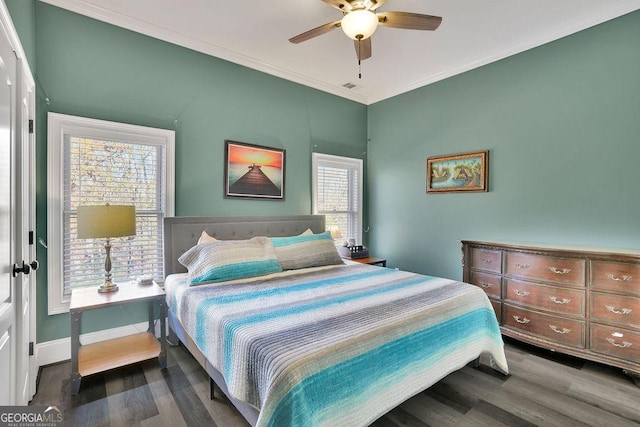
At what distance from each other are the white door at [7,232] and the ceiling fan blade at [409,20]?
7.20 feet

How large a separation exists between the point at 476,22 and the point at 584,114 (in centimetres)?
136

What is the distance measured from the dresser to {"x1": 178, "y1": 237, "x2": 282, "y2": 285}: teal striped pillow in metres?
2.22

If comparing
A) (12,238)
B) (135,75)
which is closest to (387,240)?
(135,75)

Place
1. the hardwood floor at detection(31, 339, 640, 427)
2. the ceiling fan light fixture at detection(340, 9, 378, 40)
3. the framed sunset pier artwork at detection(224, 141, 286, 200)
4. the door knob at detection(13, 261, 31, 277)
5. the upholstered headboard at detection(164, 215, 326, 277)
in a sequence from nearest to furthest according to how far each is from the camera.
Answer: the door knob at detection(13, 261, 31, 277)
the hardwood floor at detection(31, 339, 640, 427)
the ceiling fan light fixture at detection(340, 9, 378, 40)
the upholstered headboard at detection(164, 215, 326, 277)
the framed sunset pier artwork at detection(224, 141, 286, 200)

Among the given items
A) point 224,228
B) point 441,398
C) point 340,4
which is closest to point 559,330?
point 441,398

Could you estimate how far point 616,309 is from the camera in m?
2.47

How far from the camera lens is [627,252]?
8.04 feet

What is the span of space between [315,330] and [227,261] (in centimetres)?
140

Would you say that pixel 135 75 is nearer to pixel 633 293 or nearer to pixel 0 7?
pixel 0 7

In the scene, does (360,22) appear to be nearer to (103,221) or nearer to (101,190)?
(103,221)

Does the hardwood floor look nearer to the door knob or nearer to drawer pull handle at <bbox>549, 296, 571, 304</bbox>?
→ drawer pull handle at <bbox>549, 296, 571, 304</bbox>

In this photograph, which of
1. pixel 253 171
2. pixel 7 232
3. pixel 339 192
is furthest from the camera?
pixel 339 192

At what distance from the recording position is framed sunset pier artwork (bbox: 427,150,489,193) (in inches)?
147

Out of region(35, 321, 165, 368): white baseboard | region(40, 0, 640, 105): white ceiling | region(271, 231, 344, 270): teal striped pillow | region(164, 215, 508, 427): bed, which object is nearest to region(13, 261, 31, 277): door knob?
region(164, 215, 508, 427): bed
